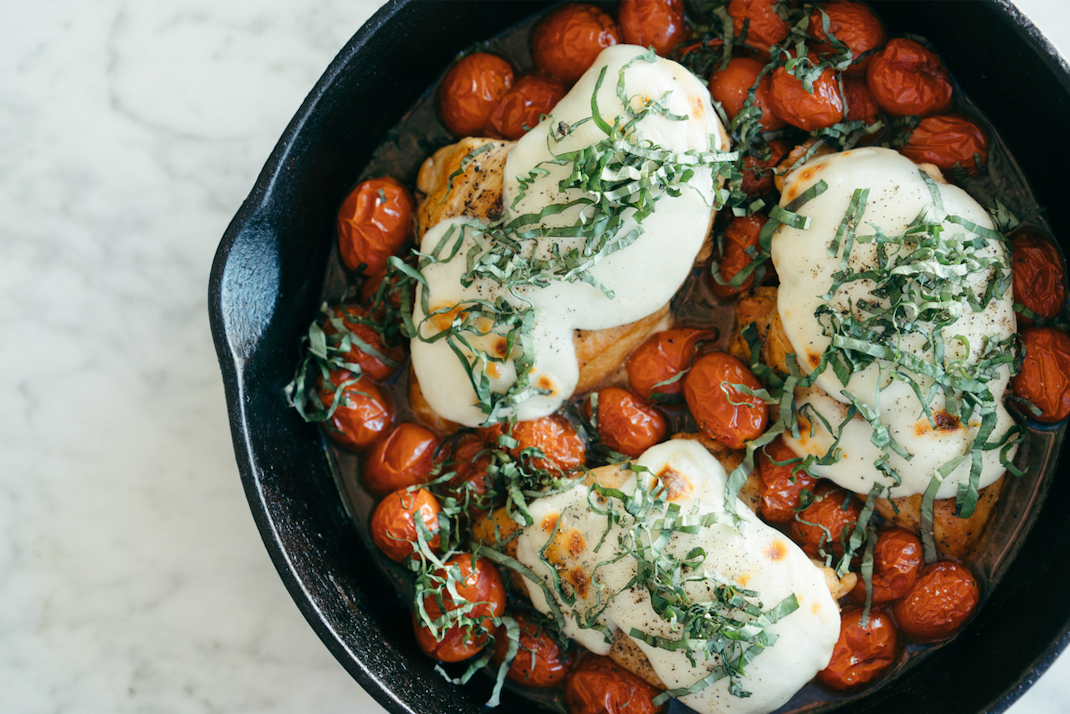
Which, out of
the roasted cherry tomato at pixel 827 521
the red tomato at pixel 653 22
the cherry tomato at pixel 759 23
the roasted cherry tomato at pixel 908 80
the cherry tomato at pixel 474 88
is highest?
the roasted cherry tomato at pixel 908 80

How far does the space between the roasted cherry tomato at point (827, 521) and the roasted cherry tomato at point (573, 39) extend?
1.39 meters

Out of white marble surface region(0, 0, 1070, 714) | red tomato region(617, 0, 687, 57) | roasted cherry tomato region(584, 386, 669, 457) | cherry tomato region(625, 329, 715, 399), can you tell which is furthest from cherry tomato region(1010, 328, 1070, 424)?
white marble surface region(0, 0, 1070, 714)

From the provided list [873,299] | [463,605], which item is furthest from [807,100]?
[463,605]

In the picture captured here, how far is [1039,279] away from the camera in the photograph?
2.22 metres

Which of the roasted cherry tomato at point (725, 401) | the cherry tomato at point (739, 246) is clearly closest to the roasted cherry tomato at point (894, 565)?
the roasted cherry tomato at point (725, 401)

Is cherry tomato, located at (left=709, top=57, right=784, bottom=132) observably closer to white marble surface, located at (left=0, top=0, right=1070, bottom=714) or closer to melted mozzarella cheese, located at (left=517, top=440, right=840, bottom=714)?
melted mozzarella cheese, located at (left=517, top=440, right=840, bottom=714)

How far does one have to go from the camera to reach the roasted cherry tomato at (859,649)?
227 cm

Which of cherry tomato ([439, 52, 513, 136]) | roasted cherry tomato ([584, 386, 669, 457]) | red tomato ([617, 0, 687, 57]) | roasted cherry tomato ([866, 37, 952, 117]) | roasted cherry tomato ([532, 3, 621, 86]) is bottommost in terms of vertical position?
roasted cherry tomato ([584, 386, 669, 457])

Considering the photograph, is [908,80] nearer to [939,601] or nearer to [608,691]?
[939,601]

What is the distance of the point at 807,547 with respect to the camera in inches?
91.7

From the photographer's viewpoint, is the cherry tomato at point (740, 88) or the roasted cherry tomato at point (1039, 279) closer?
the roasted cherry tomato at point (1039, 279)

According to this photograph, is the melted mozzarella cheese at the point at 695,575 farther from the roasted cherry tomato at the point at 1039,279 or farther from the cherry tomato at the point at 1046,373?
the roasted cherry tomato at the point at 1039,279

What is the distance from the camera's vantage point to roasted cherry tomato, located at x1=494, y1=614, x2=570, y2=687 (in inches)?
91.8

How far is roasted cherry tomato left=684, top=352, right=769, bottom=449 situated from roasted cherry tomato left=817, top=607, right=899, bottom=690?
0.57 meters
